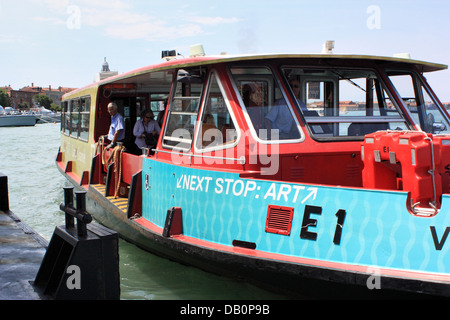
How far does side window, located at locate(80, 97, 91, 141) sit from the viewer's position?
11153 millimetres

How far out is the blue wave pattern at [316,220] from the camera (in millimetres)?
4016

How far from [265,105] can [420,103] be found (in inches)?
87.6

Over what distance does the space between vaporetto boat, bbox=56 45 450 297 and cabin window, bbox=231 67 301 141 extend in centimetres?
1

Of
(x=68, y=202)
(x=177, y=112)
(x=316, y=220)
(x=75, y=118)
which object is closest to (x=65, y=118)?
(x=75, y=118)

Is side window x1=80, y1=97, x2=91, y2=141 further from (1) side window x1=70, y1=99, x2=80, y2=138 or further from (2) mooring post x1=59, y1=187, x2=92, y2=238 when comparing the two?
(2) mooring post x1=59, y1=187, x2=92, y2=238

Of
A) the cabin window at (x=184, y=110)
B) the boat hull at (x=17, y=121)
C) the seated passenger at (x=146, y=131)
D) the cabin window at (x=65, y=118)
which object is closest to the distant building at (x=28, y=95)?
the boat hull at (x=17, y=121)

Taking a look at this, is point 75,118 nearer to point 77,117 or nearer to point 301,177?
point 77,117

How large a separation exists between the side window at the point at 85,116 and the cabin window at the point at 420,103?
22.6ft

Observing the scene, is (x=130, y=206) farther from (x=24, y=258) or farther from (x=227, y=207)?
(x=227, y=207)

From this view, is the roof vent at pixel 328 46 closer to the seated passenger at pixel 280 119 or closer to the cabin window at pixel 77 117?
the seated passenger at pixel 280 119

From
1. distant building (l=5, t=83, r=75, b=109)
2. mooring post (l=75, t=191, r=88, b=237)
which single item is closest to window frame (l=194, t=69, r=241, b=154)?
mooring post (l=75, t=191, r=88, b=237)

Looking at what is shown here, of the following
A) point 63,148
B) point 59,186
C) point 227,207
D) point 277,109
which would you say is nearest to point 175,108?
point 277,109

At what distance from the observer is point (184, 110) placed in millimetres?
6469

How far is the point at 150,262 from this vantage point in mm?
7219
